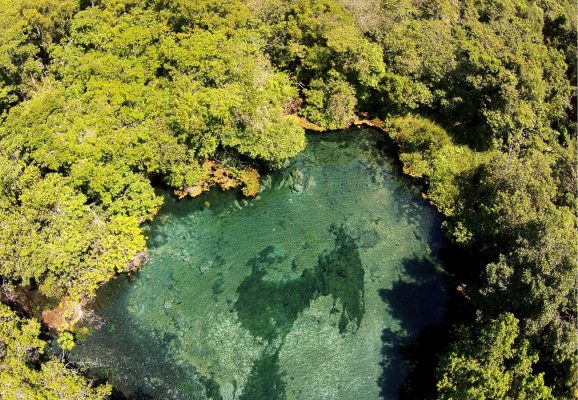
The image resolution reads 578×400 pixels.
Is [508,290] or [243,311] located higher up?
[508,290]

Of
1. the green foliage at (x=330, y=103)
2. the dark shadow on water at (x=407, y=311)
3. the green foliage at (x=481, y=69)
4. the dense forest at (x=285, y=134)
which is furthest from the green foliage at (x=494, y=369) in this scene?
the green foliage at (x=330, y=103)

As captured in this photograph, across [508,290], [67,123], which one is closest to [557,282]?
[508,290]

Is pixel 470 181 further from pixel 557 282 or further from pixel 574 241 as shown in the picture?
pixel 557 282

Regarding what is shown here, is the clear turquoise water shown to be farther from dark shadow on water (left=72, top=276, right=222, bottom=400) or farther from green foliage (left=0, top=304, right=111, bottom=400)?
green foliage (left=0, top=304, right=111, bottom=400)

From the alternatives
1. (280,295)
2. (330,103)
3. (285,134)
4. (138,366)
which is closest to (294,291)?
(280,295)

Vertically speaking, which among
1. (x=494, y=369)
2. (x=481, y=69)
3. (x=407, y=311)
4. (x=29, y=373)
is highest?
(x=481, y=69)

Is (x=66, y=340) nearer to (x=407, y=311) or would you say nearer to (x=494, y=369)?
(x=407, y=311)
